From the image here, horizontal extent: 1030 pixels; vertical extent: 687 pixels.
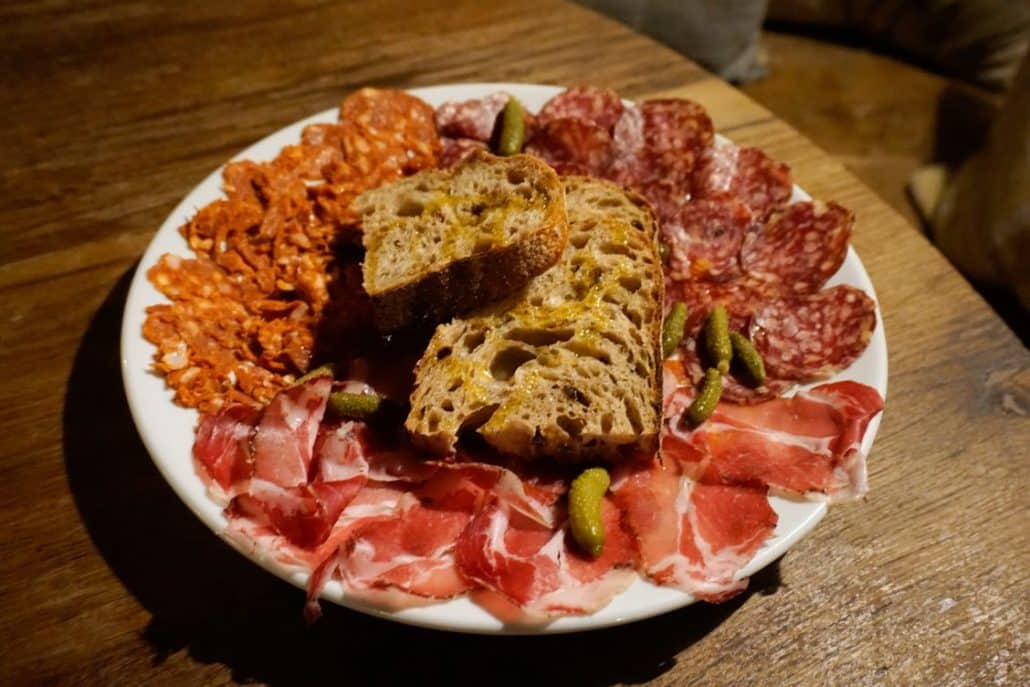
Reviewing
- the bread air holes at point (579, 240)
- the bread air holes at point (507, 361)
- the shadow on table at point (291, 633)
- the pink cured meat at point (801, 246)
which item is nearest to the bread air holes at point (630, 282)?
the bread air holes at point (579, 240)

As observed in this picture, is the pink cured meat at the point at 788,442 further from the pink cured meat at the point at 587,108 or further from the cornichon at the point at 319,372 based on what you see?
the pink cured meat at the point at 587,108

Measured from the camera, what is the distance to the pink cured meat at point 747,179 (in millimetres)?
1850

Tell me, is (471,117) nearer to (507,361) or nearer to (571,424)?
(507,361)

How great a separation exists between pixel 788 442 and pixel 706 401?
6.0 inches

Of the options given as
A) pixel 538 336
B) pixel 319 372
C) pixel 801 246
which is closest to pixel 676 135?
pixel 801 246

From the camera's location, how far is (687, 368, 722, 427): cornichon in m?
1.43

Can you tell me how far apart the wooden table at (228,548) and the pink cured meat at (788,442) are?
0.19 m

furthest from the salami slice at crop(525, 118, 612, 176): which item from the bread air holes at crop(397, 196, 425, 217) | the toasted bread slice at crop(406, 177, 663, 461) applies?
the bread air holes at crop(397, 196, 425, 217)

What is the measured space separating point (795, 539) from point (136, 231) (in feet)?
5.32

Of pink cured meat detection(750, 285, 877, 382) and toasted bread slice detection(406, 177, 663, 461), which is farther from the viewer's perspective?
pink cured meat detection(750, 285, 877, 382)

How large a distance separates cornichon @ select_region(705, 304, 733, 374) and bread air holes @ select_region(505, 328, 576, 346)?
0.29m

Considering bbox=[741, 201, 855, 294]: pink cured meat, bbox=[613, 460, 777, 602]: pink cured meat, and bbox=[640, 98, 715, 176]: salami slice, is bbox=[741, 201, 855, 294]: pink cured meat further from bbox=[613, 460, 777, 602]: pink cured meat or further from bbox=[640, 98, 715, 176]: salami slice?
bbox=[613, 460, 777, 602]: pink cured meat

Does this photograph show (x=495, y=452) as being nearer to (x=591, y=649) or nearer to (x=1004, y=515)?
(x=591, y=649)

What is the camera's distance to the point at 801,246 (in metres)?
1.74
